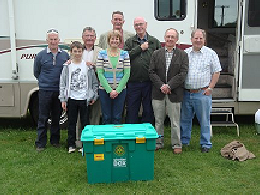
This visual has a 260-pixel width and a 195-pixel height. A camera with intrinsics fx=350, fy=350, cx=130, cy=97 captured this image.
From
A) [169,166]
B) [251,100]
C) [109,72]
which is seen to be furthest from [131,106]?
[251,100]

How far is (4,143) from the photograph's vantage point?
554cm

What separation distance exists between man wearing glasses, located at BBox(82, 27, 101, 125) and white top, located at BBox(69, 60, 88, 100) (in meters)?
0.12

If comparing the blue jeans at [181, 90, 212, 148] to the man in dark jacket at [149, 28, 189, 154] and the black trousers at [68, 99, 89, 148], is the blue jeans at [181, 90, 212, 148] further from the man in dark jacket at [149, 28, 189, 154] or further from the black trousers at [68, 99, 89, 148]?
the black trousers at [68, 99, 89, 148]

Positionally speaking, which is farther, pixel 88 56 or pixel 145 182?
pixel 88 56

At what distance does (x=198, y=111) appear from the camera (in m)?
4.86

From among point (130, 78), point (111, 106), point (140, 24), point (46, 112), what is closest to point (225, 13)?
point (140, 24)

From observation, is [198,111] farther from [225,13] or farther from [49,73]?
[225,13]

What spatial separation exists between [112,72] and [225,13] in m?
3.22

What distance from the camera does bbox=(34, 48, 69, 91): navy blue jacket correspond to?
4844mm

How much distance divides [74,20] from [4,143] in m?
2.28

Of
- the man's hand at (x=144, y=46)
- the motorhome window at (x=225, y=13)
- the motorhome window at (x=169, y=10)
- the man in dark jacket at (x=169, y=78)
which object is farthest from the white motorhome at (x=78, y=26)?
the man in dark jacket at (x=169, y=78)

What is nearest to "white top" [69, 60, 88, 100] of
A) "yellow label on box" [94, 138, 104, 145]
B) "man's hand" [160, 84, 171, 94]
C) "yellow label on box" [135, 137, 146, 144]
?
"man's hand" [160, 84, 171, 94]

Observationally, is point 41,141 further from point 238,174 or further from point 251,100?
point 251,100

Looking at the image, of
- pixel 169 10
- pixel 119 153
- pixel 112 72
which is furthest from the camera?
pixel 169 10
